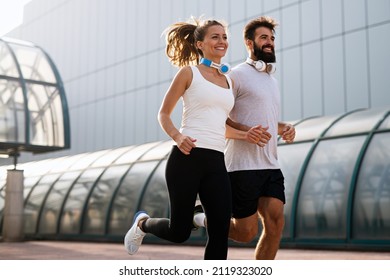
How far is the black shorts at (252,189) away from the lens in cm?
489

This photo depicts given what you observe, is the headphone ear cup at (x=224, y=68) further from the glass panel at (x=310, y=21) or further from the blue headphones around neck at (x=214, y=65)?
the glass panel at (x=310, y=21)

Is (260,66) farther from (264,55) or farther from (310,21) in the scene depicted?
(310,21)

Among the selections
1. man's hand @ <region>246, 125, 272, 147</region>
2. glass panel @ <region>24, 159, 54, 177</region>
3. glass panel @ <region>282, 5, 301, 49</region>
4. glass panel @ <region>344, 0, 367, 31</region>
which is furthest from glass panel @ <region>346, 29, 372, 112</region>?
man's hand @ <region>246, 125, 272, 147</region>

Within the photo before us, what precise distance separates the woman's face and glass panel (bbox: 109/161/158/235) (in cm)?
1127

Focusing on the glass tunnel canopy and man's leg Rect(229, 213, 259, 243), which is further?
the glass tunnel canopy

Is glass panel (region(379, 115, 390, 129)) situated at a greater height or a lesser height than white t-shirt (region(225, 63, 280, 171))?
greater

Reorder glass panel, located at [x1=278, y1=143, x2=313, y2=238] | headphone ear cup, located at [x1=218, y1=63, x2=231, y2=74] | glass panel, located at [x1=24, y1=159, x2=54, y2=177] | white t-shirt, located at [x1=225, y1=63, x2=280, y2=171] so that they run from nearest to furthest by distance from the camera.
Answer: headphone ear cup, located at [x1=218, y1=63, x2=231, y2=74]
white t-shirt, located at [x1=225, y1=63, x2=280, y2=171]
glass panel, located at [x1=278, y1=143, x2=313, y2=238]
glass panel, located at [x1=24, y1=159, x2=54, y2=177]

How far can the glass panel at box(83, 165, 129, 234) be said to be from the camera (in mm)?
16703

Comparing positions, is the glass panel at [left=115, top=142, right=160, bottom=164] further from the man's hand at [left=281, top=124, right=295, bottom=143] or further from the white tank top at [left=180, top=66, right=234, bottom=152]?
the white tank top at [left=180, top=66, right=234, bottom=152]

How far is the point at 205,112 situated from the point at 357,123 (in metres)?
8.33

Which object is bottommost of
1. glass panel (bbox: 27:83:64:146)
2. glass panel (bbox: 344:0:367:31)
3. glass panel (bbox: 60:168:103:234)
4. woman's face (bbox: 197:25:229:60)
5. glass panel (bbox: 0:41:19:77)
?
glass panel (bbox: 60:168:103:234)

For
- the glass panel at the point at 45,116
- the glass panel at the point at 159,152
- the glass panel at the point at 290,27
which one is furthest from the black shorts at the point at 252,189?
the glass panel at the point at 290,27
